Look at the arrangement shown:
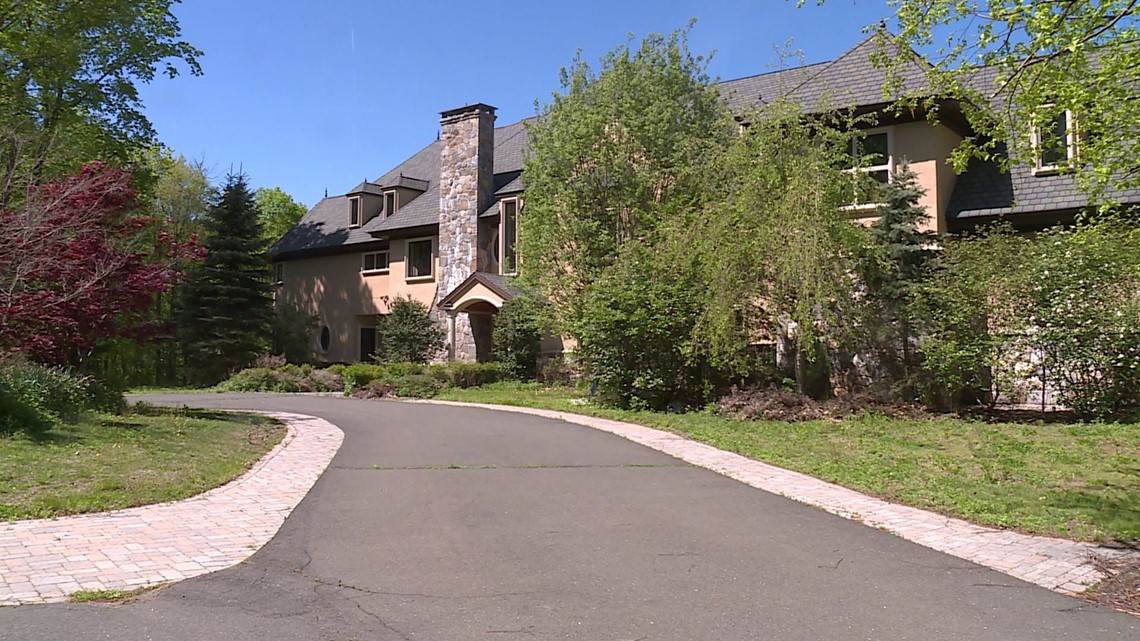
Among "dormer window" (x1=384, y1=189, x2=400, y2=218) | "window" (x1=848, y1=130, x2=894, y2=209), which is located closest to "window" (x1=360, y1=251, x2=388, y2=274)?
"dormer window" (x1=384, y1=189, x2=400, y2=218)

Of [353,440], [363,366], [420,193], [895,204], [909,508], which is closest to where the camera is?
[909,508]

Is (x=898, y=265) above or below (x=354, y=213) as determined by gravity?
below

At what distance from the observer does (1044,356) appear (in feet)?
51.3

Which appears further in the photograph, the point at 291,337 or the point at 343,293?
the point at 343,293

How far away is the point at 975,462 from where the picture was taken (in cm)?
1148

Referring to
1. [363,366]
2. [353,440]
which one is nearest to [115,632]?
[353,440]

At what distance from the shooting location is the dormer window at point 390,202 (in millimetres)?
37403

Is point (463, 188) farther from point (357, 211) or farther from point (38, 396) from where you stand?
point (38, 396)

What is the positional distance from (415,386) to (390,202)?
47.9ft

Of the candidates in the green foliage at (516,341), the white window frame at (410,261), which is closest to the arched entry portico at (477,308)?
the green foliage at (516,341)

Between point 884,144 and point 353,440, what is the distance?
14.5m

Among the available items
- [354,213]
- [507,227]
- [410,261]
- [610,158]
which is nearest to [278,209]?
[354,213]

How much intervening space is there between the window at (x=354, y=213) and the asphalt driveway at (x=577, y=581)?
3069cm

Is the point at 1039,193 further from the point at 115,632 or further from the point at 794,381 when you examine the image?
the point at 115,632
